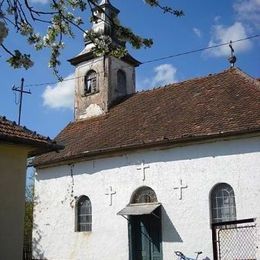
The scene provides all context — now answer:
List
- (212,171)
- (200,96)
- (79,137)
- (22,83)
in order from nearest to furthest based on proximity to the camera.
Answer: (212,171)
(200,96)
(79,137)
(22,83)

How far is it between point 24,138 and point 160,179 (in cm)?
693

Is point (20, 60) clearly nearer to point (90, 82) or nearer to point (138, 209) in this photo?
point (138, 209)

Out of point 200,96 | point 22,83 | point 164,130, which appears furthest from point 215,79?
point 22,83

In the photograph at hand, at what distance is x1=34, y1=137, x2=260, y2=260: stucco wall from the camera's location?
46.4 ft

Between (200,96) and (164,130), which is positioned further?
(200,96)

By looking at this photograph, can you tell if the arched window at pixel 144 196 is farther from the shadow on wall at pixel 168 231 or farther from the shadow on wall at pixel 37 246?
the shadow on wall at pixel 37 246

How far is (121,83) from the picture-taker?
76.0 feet

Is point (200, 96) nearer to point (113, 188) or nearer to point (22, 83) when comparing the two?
point (113, 188)

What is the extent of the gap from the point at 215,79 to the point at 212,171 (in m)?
5.46

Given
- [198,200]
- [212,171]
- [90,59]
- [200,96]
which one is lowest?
[198,200]

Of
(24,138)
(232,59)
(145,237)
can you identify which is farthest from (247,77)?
(24,138)

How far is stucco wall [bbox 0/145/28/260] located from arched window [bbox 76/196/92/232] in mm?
7659

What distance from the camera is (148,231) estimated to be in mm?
15695

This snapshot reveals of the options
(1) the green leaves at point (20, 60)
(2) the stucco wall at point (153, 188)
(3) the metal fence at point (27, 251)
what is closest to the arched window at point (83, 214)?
(2) the stucco wall at point (153, 188)
